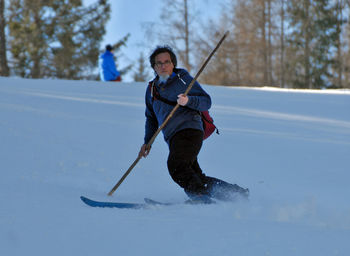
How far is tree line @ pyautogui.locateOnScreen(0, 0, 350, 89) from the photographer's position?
23.7 meters

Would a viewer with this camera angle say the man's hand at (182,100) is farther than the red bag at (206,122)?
No

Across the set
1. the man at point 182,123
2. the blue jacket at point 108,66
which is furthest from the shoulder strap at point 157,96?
the blue jacket at point 108,66

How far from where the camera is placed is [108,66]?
1280 cm

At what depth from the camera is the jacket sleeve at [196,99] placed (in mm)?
3113

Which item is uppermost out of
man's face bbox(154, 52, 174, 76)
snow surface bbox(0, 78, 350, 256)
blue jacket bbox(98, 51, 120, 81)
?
man's face bbox(154, 52, 174, 76)

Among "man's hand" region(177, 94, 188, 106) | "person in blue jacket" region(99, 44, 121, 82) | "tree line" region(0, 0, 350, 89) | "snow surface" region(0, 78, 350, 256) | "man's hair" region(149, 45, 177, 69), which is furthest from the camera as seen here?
"tree line" region(0, 0, 350, 89)

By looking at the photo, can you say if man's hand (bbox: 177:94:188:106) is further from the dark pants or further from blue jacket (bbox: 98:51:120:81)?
blue jacket (bbox: 98:51:120:81)

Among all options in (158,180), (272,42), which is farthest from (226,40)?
(158,180)

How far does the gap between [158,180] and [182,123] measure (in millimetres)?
1050

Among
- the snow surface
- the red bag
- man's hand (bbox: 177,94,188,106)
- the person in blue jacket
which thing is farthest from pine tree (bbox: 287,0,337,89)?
man's hand (bbox: 177,94,188,106)

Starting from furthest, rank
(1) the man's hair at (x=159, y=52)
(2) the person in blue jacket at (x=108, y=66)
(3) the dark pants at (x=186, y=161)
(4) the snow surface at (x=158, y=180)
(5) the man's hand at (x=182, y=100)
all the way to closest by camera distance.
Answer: (2) the person in blue jacket at (x=108, y=66)
(1) the man's hair at (x=159, y=52)
(3) the dark pants at (x=186, y=161)
(5) the man's hand at (x=182, y=100)
(4) the snow surface at (x=158, y=180)

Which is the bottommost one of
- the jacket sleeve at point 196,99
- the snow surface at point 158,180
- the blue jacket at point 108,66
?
the snow surface at point 158,180

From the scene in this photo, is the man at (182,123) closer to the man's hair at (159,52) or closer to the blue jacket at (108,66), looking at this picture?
the man's hair at (159,52)

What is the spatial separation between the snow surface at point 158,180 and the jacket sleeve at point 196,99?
0.79 m
